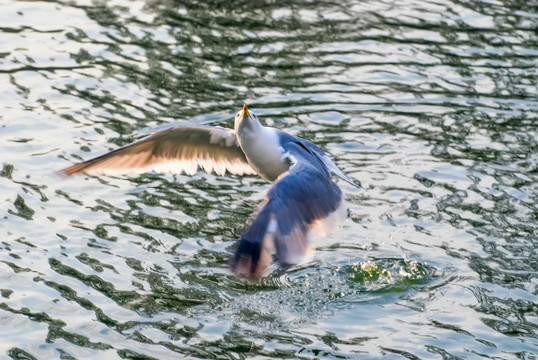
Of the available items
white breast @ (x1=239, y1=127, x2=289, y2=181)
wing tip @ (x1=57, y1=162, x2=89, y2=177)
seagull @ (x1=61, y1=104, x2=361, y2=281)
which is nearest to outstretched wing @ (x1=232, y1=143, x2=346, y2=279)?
seagull @ (x1=61, y1=104, x2=361, y2=281)

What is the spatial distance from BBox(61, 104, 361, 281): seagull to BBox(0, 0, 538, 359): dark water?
492 millimetres

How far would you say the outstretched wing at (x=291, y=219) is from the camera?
6387 millimetres

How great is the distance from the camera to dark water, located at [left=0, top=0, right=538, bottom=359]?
7.68m

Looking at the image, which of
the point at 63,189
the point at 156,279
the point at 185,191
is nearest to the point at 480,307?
the point at 156,279

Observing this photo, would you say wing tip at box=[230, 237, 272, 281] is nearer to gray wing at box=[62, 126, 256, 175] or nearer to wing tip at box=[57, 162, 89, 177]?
wing tip at box=[57, 162, 89, 177]

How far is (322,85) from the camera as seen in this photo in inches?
488

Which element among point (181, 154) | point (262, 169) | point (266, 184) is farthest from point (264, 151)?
point (266, 184)

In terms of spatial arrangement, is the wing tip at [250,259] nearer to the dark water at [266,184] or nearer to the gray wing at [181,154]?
the dark water at [266,184]

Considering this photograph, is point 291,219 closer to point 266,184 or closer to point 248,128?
point 248,128

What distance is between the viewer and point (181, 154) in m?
9.60

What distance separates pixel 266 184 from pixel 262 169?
66.7 inches

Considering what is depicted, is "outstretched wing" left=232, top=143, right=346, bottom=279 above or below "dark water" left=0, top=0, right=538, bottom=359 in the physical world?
above

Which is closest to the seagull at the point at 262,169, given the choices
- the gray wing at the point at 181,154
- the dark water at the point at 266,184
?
the gray wing at the point at 181,154

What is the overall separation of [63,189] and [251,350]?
3.35 metres
